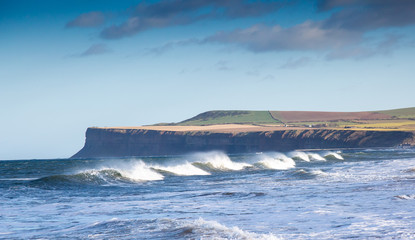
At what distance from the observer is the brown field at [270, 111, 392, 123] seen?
174 meters

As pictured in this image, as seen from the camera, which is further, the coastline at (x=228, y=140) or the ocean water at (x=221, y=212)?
the coastline at (x=228, y=140)

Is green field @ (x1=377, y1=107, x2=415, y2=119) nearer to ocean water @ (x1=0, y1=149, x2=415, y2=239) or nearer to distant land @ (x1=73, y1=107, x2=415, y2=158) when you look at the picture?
distant land @ (x1=73, y1=107, x2=415, y2=158)

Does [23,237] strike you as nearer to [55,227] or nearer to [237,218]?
[55,227]

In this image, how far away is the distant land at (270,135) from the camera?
139750 millimetres

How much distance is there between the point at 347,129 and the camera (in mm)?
143875

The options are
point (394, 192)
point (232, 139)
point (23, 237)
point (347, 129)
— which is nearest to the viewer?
point (23, 237)

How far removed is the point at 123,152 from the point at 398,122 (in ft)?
268

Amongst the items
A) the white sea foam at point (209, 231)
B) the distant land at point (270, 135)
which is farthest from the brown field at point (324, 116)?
the white sea foam at point (209, 231)

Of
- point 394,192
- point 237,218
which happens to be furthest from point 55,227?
point 394,192

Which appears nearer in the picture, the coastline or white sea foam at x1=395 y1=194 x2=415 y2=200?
white sea foam at x1=395 y1=194 x2=415 y2=200

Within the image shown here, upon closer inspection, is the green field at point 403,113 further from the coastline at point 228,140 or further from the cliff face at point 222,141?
the cliff face at point 222,141

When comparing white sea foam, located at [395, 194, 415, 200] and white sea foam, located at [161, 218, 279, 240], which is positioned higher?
white sea foam, located at [161, 218, 279, 240]

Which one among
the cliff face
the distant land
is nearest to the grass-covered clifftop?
the distant land

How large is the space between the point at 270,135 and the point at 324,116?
37.7m
